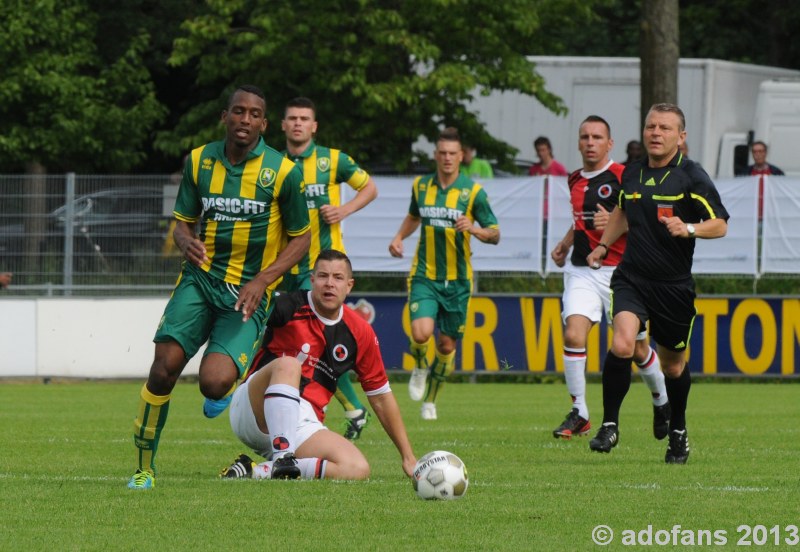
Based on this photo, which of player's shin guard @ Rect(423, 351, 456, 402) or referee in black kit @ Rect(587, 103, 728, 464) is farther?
player's shin guard @ Rect(423, 351, 456, 402)

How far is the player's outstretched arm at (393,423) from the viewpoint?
27.2 ft

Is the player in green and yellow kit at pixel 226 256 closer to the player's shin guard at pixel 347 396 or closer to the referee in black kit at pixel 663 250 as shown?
the referee in black kit at pixel 663 250

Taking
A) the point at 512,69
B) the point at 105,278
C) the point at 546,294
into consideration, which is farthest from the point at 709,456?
the point at 512,69

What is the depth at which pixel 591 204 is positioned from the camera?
1211 cm

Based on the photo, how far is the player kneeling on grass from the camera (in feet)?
27.5

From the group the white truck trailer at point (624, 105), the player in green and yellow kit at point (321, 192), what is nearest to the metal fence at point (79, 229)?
the player in green and yellow kit at point (321, 192)

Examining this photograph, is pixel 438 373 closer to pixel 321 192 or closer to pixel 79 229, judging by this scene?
pixel 321 192

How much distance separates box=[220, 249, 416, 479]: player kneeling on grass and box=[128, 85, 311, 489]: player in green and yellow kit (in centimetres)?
21

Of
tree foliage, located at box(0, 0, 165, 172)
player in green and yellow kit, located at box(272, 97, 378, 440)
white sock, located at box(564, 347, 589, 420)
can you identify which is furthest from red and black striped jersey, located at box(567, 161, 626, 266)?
tree foliage, located at box(0, 0, 165, 172)

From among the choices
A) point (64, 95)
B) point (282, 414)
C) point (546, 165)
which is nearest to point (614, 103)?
point (546, 165)

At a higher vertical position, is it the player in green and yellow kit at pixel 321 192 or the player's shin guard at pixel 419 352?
the player in green and yellow kit at pixel 321 192

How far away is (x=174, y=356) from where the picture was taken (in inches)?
320

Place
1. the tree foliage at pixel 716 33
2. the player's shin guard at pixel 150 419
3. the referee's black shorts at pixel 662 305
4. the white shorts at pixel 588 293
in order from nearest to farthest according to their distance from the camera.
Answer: the player's shin guard at pixel 150 419 → the referee's black shorts at pixel 662 305 → the white shorts at pixel 588 293 → the tree foliage at pixel 716 33

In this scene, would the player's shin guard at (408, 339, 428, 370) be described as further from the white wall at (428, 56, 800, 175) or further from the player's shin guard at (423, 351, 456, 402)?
the white wall at (428, 56, 800, 175)
